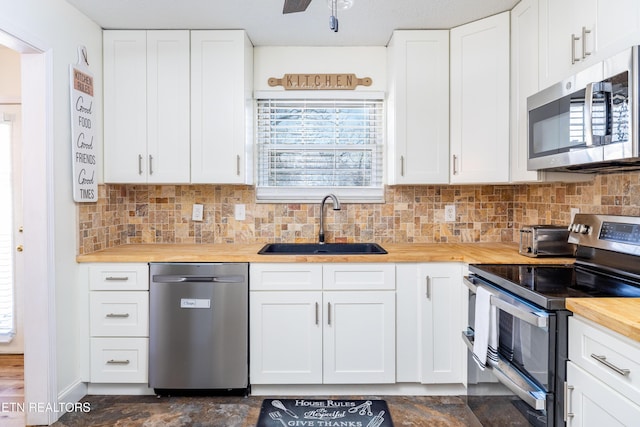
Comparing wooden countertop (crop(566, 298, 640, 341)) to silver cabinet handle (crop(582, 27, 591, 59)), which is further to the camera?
silver cabinet handle (crop(582, 27, 591, 59))

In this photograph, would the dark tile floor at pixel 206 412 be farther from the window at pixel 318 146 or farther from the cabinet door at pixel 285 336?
the window at pixel 318 146

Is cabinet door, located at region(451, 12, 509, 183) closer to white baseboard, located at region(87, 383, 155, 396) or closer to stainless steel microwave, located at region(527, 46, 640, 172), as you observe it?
stainless steel microwave, located at region(527, 46, 640, 172)

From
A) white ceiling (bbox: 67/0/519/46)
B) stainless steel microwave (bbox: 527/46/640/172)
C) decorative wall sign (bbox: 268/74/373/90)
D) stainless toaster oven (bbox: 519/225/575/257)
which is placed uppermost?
white ceiling (bbox: 67/0/519/46)

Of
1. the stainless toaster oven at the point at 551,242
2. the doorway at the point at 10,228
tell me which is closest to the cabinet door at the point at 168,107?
the doorway at the point at 10,228

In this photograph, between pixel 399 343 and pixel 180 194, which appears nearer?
pixel 399 343

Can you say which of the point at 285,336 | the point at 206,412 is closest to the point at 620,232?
the point at 285,336

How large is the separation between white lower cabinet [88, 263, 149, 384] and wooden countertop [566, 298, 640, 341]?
225 cm

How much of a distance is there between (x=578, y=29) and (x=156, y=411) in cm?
302

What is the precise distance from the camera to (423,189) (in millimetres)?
3023

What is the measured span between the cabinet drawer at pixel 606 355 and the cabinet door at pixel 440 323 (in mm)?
1020

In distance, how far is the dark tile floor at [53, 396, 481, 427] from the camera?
7.20ft

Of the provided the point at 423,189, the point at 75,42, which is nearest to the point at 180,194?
the point at 75,42

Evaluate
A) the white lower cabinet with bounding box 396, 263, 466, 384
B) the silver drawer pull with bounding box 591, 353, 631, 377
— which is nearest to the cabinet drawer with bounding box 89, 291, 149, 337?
the white lower cabinet with bounding box 396, 263, 466, 384

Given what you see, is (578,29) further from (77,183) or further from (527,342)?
(77,183)
